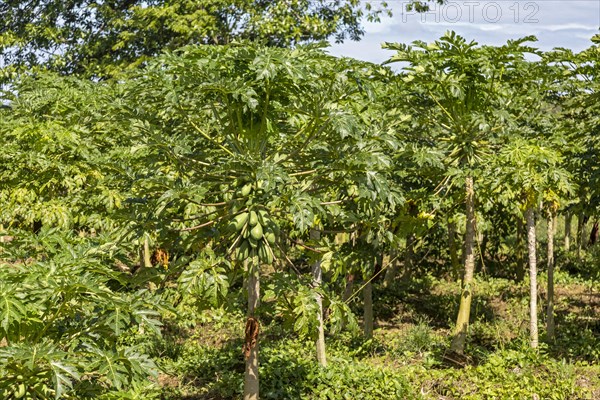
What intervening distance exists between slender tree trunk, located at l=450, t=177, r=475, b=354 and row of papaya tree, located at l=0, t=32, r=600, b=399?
2 cm

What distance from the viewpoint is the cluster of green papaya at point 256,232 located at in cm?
671

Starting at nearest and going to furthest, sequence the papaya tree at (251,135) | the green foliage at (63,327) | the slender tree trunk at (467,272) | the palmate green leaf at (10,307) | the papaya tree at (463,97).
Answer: the palmate green leaf at (10,307) < the green foliage at (63,327) < the papaya tree at (251,135) < the papaya tree at (463,97) < the slender tree trunk at (467,272)

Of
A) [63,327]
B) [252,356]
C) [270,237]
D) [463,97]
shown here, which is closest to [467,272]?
[463,97]

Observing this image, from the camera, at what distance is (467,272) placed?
419 inches

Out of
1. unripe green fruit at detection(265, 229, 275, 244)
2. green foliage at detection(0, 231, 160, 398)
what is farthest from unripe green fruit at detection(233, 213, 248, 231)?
green foliage at detection(0, 231, 160, 398)

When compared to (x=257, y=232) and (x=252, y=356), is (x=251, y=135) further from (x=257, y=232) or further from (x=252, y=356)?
(x=252, y=356)

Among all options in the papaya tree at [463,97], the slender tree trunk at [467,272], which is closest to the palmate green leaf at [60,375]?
the papaya tree at [463,97]

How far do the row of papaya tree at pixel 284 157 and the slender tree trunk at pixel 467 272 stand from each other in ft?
0.08

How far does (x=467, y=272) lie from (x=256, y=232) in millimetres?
4915

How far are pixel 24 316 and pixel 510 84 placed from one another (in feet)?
25.6

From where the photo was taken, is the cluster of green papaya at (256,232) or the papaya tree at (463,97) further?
the papaya tree at (463,97)

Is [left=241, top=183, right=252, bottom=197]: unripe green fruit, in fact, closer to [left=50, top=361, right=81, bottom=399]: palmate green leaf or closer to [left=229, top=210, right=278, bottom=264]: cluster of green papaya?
[left=229, top=210, right=278, bottom=264]: cluster of green papaya

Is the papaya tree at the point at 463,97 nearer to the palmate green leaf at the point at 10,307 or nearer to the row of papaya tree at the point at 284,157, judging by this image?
the row of papaya tree at the point at 284,157

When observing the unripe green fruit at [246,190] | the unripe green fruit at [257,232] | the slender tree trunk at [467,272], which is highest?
the unripe green fruit at [246,190]
